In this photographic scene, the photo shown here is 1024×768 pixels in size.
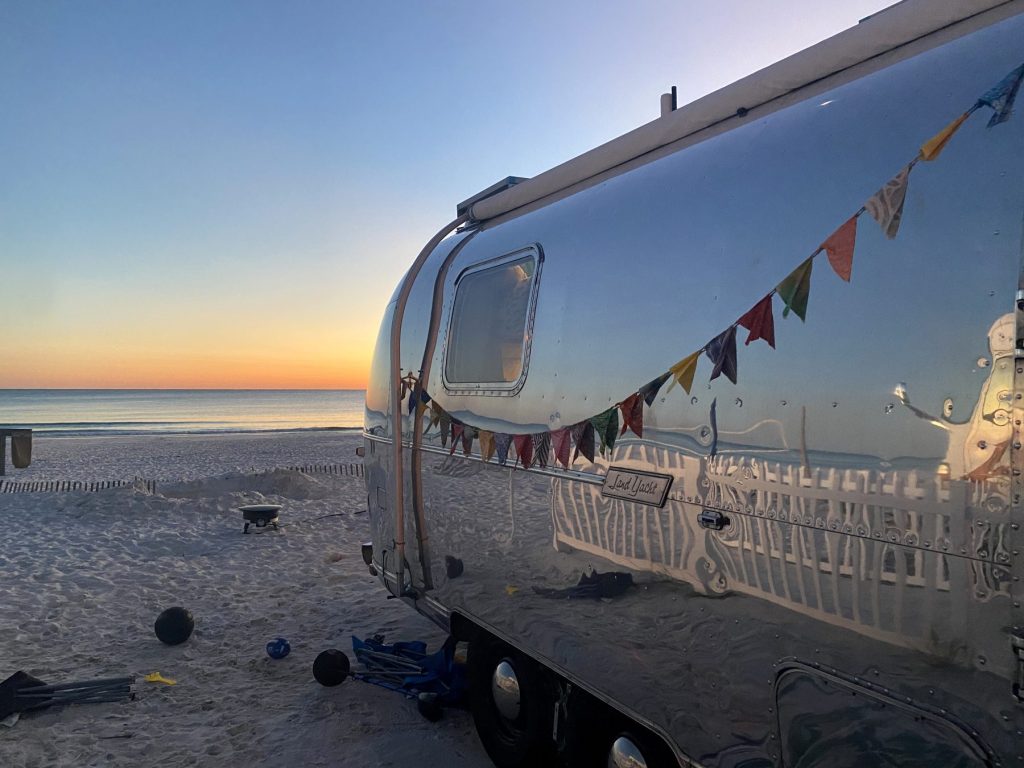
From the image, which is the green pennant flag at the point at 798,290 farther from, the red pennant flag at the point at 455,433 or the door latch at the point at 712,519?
the red pennant flag at the point at 455,433

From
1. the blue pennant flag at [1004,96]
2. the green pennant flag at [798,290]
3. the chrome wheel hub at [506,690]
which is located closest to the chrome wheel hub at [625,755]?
the chrome wheel hub at [506,690]

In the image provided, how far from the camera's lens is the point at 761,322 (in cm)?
225

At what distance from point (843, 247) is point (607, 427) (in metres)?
1.12

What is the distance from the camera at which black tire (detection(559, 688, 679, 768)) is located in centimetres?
318

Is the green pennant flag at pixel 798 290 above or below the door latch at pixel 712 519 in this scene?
above

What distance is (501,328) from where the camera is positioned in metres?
3.81

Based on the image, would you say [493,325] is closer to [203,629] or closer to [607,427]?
[607,427]

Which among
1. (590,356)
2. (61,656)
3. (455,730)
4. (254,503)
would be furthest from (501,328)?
(254,503)

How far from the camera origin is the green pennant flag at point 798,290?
2119 mm

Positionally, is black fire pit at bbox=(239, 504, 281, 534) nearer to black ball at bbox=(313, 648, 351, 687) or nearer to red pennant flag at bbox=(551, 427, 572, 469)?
black ball at bbox=(313, 648, 351, 687)

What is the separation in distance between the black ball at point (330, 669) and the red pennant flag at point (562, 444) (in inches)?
126

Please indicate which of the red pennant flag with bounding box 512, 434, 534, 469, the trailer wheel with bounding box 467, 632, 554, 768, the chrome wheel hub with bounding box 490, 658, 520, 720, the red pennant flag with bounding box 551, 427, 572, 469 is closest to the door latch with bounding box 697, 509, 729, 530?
the red pennant flag with bounding box 551, 427, 572, 469

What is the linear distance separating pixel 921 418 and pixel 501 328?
2.34m

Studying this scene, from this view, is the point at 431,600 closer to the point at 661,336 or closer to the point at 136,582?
the point at 661,336
